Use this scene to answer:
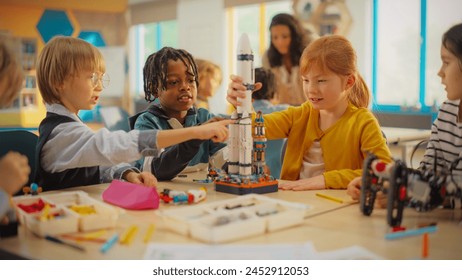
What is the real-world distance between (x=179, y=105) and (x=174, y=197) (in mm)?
540

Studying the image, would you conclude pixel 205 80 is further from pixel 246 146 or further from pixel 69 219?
pixel 69 219

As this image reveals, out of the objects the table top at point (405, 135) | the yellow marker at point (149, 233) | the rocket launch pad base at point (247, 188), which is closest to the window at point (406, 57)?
the table top at point (405, 135)

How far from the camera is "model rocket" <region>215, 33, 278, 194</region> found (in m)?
1.15

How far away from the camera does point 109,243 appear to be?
2.60 ft

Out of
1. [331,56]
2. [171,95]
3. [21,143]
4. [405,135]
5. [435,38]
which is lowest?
[405,135]

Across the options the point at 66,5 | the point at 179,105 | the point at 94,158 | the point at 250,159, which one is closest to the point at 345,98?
the point at 250,159

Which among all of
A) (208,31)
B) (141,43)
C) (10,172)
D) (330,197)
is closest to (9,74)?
(10,172)

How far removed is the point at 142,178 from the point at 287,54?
184cm

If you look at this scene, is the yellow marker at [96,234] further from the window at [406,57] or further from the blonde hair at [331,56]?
the window at [406,57]

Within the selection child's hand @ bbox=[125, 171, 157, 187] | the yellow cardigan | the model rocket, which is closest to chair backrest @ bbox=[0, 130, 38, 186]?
child's hand @ bbox=[125, 171, 157, 187]

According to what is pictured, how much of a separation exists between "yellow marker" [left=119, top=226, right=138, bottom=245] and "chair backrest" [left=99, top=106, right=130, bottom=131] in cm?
227

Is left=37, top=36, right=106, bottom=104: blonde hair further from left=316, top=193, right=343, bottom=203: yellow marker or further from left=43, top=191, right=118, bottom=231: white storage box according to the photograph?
left=316, top=193, right=343, bottom=203: yellow marker

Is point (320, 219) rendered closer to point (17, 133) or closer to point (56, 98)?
point (56, 98)

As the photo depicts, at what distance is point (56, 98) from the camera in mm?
1254
